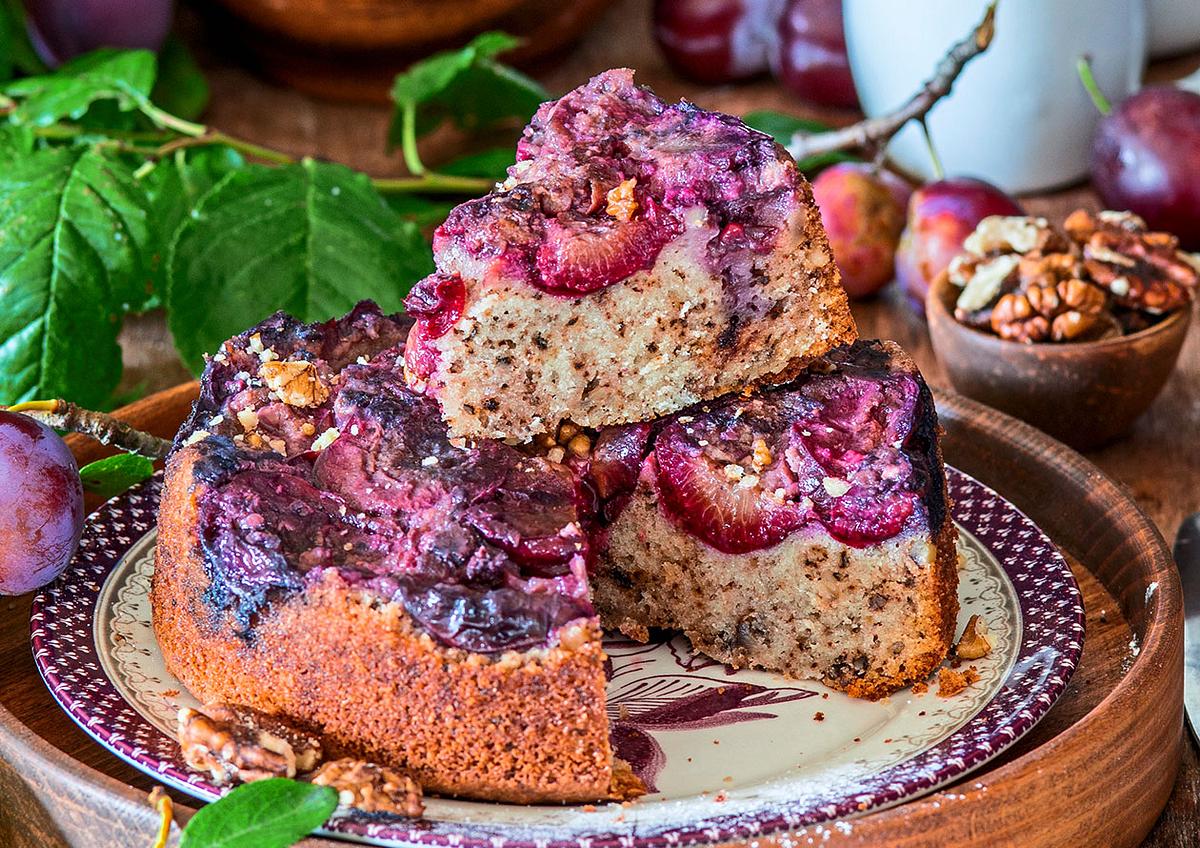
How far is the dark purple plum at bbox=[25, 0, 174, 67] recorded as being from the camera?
153 inches

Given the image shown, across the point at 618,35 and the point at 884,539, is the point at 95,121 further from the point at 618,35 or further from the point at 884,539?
the point at 884,539

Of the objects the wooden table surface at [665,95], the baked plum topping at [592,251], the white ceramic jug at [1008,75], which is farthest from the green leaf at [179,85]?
the baked plum topping at [592,251]

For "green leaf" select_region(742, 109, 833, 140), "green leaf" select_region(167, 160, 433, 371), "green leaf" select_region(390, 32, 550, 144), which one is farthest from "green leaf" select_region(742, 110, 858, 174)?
"green leaf" select_region(167, 160, 433, 371)

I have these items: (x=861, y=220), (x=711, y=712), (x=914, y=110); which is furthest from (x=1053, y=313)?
(x=711, y=712)

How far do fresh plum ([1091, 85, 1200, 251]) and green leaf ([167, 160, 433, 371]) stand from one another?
1.66 metres

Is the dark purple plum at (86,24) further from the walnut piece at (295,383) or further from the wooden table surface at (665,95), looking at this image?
the walnut piece at (295,383)

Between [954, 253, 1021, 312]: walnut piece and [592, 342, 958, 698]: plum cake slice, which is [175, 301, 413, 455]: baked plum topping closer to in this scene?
[592, 342, 958, 698]: plum cake slice

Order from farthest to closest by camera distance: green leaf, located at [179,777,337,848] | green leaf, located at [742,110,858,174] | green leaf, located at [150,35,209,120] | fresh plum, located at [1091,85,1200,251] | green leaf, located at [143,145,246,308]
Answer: green leaf, located at [150,35,209,120] < green leaf, located at [742,110,858,174] < fresh plum, located at [1091,85,1200,251] < green leaf, located at [143,145,246,308] < green leaf, located at [179,777,337,848]

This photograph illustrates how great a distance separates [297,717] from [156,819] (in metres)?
0.24

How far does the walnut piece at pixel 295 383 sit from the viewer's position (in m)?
2.08

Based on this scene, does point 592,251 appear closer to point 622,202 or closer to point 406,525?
point 622,202

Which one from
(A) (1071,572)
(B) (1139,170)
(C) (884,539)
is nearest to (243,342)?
(C) (884,539)

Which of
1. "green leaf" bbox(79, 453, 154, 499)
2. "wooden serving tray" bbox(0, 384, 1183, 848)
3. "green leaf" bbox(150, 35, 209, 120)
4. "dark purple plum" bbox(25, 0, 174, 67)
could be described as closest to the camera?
"wooden serving tray" bbox(0, 384, 1183, 848)

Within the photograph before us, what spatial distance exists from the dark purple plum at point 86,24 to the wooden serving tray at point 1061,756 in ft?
7.23
